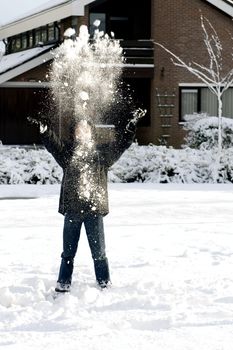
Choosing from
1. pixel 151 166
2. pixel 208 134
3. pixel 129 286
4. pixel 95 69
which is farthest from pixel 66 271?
pixel 95 69

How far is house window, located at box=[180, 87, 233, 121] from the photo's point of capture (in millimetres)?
28438

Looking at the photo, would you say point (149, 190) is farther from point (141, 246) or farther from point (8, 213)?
point (141, 246)

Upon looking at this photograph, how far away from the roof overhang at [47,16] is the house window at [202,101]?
199 inches

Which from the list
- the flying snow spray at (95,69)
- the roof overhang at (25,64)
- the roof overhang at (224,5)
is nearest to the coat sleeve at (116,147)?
the flying snow spray at (95,69)

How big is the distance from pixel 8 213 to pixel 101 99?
48.4 feet

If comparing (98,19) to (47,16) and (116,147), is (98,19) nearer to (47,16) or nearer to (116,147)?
(47,16)

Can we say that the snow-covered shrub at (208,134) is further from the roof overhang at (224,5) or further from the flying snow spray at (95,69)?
the roof overhang at (224,5)

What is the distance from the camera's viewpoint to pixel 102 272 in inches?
266

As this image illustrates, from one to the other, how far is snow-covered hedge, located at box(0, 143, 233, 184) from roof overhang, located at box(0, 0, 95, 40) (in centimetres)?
978

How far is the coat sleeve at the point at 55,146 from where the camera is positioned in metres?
6.69

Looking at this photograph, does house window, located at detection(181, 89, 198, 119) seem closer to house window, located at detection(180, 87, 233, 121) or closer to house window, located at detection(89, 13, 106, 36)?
house window, located at detection(180, 87, 233, 121)

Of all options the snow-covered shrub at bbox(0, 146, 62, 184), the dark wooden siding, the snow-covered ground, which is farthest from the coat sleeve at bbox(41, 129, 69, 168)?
Answer: the dark wooden siding

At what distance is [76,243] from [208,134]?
1611cm

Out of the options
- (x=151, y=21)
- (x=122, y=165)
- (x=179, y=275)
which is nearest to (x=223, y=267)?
(x=179, y=275)
